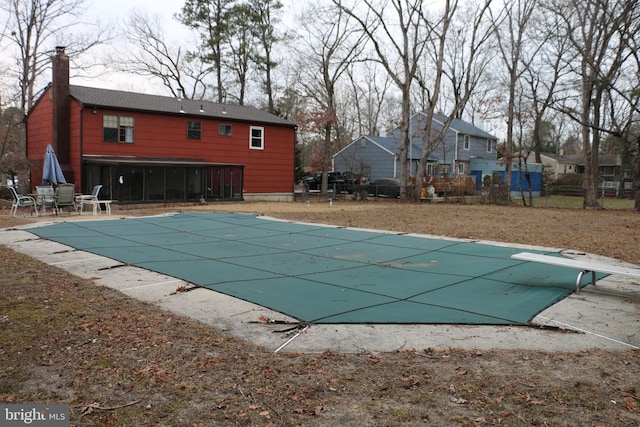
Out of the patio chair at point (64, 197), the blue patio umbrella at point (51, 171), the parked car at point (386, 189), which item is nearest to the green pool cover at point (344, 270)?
the patio chair at point (64, 197)

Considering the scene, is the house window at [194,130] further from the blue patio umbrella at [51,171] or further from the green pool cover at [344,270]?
the green pool cover at [344,270]

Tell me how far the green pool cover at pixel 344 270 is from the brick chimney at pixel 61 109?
1070 centimetres

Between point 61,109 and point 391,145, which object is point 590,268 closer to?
point 61,109

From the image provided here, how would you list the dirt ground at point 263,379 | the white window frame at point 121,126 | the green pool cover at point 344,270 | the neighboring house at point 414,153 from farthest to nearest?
the neighboring house at point 414,153 → the white window frame at point 121,126 → the green pool cover at point 344,270 → the dirt ground at point 263,379

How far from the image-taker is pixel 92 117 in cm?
2130

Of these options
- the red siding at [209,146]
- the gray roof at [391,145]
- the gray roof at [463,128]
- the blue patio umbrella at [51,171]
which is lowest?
the blue patio umbrella at [51,171]

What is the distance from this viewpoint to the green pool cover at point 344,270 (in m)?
5.54

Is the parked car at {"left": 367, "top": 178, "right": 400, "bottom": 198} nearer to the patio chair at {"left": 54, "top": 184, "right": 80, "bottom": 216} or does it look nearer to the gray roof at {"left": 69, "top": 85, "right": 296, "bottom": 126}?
the gray roof at {"left": 69, "top": 85, "right": 296, "bottom": 126}

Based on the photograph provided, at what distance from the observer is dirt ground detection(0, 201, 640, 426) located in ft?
9.89

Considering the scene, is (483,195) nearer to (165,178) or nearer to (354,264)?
(165,178)

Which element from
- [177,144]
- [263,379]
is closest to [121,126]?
[177,144]

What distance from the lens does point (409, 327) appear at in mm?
4906

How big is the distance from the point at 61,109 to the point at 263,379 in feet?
72.9

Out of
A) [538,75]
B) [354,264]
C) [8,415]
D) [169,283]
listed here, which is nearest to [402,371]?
[8,415]
